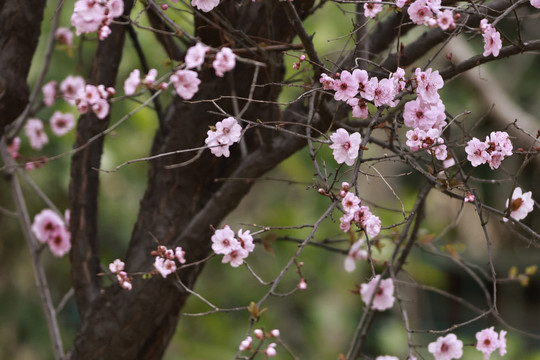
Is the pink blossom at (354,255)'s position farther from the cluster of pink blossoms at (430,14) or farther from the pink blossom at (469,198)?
the cluster of pink blossoms at (430,14)

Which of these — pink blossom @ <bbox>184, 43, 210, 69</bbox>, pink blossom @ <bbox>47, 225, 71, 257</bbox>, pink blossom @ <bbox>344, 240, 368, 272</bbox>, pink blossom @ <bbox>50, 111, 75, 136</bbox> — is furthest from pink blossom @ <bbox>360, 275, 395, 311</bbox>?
pink blossom @ <bbox>50, 111, 75, 136</bbox>

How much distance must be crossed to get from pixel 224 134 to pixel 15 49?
0.62m

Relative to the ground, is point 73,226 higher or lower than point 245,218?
higher

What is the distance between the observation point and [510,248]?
247 inches

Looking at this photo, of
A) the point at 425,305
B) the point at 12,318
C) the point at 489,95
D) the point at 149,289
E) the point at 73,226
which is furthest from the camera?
the point at 425,305

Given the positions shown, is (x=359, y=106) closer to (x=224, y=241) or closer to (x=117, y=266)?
(x=224, y=241)

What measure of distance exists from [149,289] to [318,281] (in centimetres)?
288

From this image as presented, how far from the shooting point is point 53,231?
7.21 feet

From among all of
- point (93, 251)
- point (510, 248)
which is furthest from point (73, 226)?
point (510, 248)

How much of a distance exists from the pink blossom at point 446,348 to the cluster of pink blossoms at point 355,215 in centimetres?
46

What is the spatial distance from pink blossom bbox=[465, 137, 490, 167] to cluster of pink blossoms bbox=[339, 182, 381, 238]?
25 centimetres

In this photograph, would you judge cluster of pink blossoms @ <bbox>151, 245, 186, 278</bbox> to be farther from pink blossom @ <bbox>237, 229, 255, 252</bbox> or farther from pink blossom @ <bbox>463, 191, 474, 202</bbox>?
pink blossom @ <bbox>463, 191, 474, 202</bbox>

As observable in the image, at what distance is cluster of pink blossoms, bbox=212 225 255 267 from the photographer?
1402 mm

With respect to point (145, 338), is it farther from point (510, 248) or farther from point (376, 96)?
point (510, 248)
